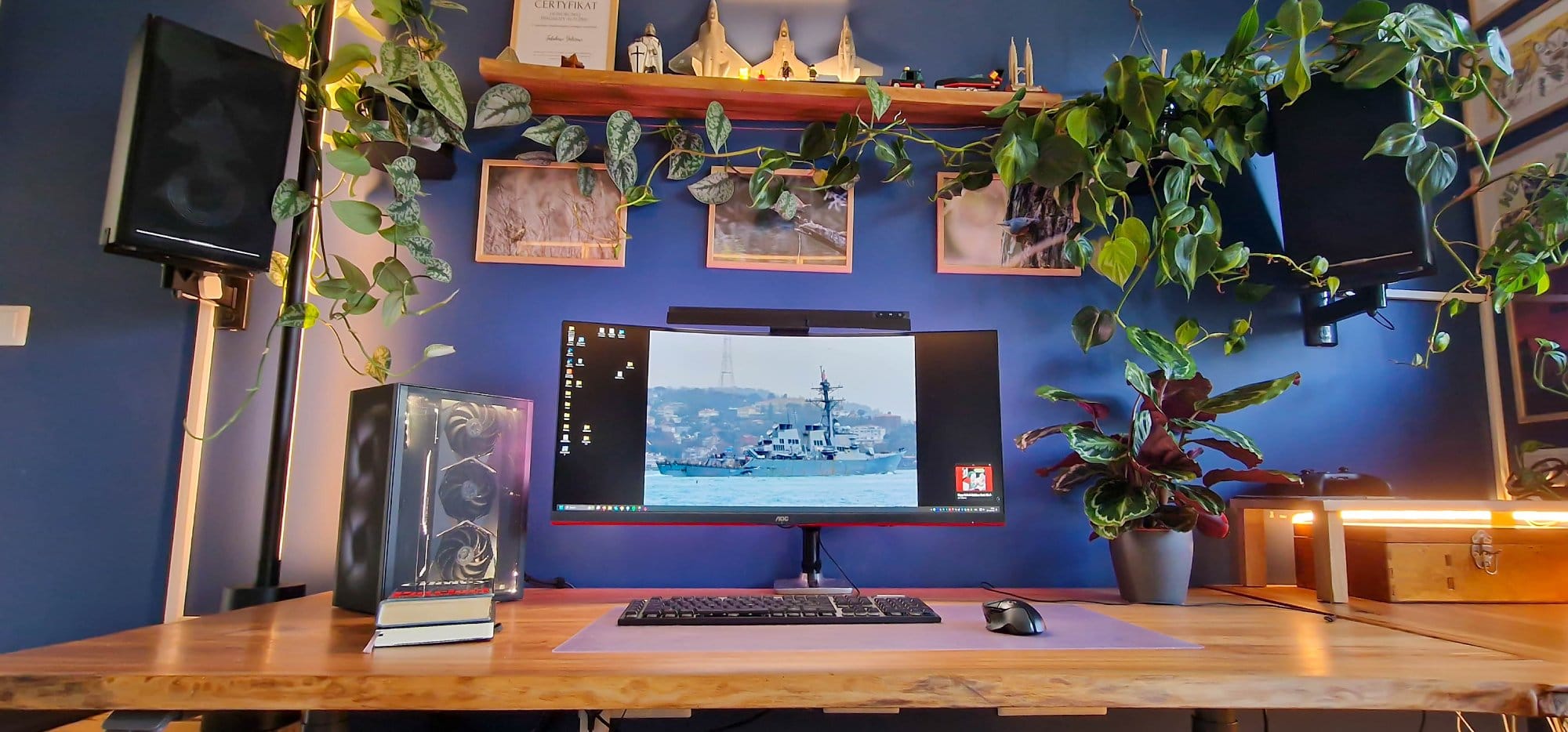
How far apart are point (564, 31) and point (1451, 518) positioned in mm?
2017

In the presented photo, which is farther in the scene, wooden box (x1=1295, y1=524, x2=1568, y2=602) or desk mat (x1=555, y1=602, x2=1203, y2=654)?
wooden box (x1=1295, y1=524, x2=1568, y2=602)

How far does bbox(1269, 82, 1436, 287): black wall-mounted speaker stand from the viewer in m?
1.27

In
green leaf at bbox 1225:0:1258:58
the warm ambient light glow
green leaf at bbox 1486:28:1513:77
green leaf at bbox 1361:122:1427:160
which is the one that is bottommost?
the warm ambient light glow

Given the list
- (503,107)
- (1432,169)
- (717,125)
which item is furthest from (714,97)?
(1432,169)

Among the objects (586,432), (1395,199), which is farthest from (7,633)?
(1395,199)

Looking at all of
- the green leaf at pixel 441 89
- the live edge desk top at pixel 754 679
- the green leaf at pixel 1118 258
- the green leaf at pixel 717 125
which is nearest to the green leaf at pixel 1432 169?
the green leaf at pixel 1118 258

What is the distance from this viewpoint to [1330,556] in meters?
1.25

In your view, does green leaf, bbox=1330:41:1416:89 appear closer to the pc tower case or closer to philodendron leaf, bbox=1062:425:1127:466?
philodendron leaf, bbox=1062:425:1127:466

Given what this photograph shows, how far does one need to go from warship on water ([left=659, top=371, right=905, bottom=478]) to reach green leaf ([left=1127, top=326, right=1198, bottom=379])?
1.54 feet

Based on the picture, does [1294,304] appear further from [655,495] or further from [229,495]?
[229,495]

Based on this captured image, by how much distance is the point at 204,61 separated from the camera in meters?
1.21

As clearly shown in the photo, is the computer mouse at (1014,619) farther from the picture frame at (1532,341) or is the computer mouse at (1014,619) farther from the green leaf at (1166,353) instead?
the picture frame at (1532,341)

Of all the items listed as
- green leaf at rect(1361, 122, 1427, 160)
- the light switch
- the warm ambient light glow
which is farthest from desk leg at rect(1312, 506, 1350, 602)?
the light switch

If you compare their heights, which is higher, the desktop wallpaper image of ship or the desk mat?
the desktop wallpaper image of ship
